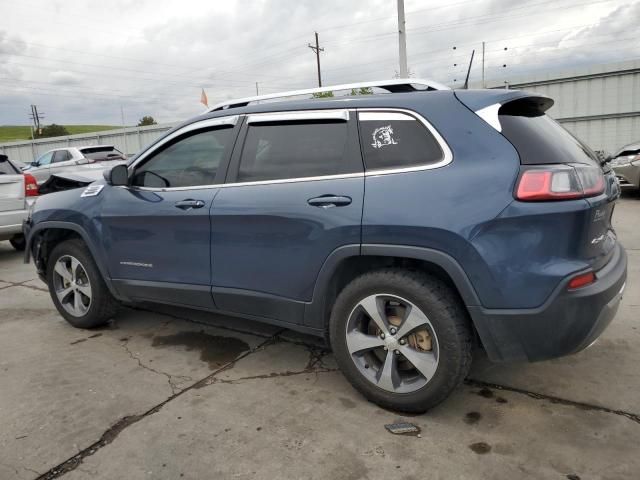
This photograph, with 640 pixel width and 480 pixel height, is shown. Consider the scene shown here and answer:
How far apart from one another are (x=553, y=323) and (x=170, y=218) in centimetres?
247

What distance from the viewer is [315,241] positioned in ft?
9.16

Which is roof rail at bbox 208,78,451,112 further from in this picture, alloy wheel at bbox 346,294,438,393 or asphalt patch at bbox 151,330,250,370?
asphalt patch at bbox 151,330,250,370

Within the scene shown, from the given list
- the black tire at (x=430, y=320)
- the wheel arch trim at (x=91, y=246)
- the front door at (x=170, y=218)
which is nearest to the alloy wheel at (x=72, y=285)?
the wheel arch trim at (x=91, y=246)

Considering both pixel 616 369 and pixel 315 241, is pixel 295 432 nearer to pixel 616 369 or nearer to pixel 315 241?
pixel 315 241

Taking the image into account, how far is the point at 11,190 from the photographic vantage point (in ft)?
24.0

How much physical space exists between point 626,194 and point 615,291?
10.9 m

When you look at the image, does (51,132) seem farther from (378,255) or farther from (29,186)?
(378,255)

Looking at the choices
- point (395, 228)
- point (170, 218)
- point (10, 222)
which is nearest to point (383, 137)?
Result: point (395, 228)

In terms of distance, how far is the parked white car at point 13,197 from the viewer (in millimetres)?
7195

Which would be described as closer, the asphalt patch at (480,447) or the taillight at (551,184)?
the taillight at (551,184)

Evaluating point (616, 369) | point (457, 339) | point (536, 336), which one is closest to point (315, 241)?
point (457, 339)

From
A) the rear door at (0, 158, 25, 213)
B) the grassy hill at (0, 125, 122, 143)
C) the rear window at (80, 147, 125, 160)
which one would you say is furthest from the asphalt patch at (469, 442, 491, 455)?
the grassy hill at (0, 125, 122, 143)

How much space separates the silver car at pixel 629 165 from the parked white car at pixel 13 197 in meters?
11.0

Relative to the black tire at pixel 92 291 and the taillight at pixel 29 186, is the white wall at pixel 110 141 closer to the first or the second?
the taillight at pixel 29 186
